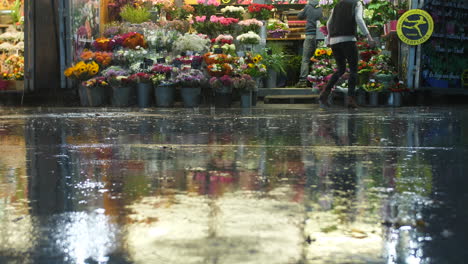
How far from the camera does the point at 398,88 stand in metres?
14.5

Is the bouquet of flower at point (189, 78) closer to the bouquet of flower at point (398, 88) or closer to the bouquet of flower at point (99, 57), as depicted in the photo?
the bouquet of flower at point (99, 57)

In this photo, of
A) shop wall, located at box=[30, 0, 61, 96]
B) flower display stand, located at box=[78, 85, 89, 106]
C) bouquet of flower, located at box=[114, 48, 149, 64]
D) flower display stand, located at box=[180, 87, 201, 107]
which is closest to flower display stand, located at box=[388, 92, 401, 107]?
flower display stand, located at box=[180, 87, 201, 107]

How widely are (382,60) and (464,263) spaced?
1279 cm

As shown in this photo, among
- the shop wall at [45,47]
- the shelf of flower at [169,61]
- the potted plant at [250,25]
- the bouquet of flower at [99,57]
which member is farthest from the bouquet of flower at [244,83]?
the shop wall at [45,47]

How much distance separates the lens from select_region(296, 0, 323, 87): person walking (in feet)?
56.6

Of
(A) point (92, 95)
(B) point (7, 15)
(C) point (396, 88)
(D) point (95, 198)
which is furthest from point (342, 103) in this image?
(D) point (95, 198)

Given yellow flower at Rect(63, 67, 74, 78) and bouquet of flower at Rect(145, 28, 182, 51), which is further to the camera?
bouquet of flower at Rect(145, 28, 182, 51)

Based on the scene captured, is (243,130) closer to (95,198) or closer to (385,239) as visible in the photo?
(95,198)

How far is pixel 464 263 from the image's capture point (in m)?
2.75

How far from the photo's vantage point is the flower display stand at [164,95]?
14508 millimetres

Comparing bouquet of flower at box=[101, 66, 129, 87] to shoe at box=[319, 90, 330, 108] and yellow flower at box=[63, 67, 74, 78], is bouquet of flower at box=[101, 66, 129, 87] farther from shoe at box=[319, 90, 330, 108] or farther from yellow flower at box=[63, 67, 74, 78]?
shoe at box=[319, 90, 330, 108]

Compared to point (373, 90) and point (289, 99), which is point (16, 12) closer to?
point (289, 99)

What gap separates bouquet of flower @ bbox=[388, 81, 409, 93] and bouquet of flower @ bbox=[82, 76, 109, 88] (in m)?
5.52

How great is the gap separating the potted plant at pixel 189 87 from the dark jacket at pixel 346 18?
9.98 feet
